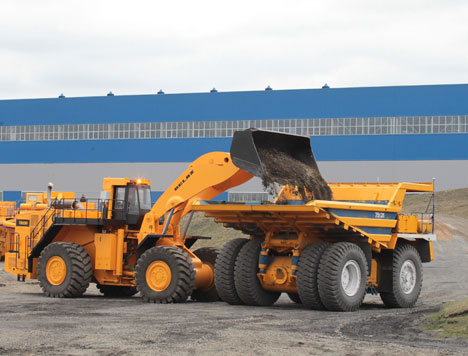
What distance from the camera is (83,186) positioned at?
6197cm

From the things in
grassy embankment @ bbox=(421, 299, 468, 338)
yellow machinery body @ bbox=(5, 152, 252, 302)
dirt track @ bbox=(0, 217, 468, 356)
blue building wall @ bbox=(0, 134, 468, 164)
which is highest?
blue building wall @ bbox=(0, 134, 468, 164)

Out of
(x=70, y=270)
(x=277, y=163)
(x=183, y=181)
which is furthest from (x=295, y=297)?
(x=70, y=270)

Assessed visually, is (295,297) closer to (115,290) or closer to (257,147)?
(257,147)

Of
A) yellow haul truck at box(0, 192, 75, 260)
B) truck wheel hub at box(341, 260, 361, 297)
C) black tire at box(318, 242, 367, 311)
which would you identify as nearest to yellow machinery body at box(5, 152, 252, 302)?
black tire at box(318, 242, 367, 311)

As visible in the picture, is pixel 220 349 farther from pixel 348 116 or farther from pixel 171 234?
pixel 348 116

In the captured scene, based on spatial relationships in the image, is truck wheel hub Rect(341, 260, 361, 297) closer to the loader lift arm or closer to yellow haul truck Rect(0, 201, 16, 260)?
the loader lift arm

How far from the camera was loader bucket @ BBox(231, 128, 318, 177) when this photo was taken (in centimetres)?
1581

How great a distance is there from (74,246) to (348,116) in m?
39.6

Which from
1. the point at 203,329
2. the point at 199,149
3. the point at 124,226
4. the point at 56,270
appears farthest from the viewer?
the point at 199,149

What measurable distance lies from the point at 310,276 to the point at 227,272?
7.03 feet

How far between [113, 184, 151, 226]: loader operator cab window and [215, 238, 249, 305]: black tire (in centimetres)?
292

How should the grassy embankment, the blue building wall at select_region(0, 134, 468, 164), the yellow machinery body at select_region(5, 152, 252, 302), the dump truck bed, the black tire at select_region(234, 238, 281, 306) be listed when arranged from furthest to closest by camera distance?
the blue building wall at select_region(0, 134, 468, 164)
the yellow machinery body at select_region(5, 152, 252, 302)
the black tire at select_region(234, 238, 281, 306)
the dump truck bed
the grassy embankment

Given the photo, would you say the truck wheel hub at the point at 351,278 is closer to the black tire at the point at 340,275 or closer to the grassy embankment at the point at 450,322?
the black tire at the point at 340,275

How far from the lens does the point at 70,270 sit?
18672 millimetres
